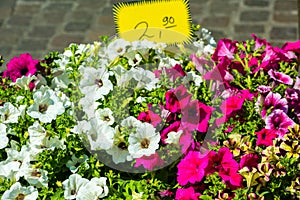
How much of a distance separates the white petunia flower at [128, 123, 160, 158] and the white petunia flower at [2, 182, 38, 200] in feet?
1.06

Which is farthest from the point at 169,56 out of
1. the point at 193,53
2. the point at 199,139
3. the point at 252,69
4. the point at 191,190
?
the point at 191,190

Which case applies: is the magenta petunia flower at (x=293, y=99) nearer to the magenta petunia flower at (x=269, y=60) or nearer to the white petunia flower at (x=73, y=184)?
the magenta petunia flower at (x=269, y=60)

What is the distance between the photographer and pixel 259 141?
1.88 meters

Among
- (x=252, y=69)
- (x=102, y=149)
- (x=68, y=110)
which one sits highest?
(x=252, y=69)

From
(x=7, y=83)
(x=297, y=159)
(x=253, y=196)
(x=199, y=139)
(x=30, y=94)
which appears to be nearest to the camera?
(x=253, y=196)

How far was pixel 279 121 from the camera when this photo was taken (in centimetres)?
195

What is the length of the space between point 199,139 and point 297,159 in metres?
0.32

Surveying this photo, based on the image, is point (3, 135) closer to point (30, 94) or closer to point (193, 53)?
point (30, 94)

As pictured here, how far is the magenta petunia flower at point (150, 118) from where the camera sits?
6.21ft

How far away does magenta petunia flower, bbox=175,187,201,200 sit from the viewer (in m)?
1.75

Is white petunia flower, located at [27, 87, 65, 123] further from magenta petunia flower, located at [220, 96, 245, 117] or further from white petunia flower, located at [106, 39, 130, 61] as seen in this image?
magenta petunia flower, located at [220, 96, 245, 117]

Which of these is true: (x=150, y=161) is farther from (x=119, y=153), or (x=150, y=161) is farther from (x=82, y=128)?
(x=82, y=128)

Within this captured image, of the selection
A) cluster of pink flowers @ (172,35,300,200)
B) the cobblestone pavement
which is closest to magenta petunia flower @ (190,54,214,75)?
cluster of pink flowers @ (172,35,300,200)

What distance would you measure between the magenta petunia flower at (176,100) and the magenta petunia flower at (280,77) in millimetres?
369
